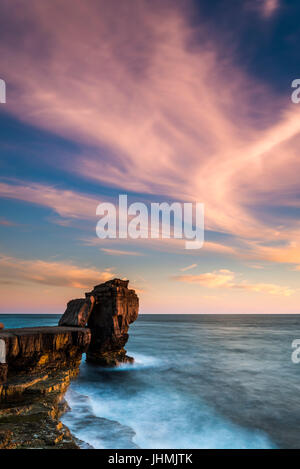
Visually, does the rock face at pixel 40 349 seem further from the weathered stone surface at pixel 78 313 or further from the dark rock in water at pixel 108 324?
the dark rock in water at pixel 108 324

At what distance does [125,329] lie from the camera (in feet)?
84.4

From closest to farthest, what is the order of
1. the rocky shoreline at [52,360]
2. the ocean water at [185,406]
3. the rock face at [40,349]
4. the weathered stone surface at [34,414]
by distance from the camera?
the weathered stone surface at [34,414]
the rocky shoreline at [52,360]
the ocean water at [185,406]
the rock face at [40,349]

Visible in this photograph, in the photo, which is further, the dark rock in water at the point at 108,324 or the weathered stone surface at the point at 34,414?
the dark rock in water at the point at 108,324

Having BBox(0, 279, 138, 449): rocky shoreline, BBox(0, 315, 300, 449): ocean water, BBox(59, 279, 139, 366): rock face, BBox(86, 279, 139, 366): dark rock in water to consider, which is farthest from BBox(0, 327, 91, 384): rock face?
BBox(86, 279, 139, 366): dark rock in water

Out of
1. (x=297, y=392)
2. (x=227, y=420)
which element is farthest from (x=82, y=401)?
(x=297, y=392)

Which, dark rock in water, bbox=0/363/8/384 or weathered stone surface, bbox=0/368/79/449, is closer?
weathered stone surface, bbox=0/368/79/449

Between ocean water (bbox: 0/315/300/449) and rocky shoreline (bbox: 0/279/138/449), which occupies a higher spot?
rocky shoreline (bbox: 0/279/138/449)

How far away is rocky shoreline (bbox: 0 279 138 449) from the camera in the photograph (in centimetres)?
793

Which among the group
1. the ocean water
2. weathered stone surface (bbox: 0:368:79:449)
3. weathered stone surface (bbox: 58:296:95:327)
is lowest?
the ocean water

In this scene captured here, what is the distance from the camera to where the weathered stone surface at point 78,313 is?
2133 centimetres

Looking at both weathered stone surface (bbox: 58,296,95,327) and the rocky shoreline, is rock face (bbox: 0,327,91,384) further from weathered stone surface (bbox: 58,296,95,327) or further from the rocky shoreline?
weathered stone surface (bbox: 58,296,95,327)

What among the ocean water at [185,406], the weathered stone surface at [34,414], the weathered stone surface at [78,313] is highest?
the weathered stone surface at [78,313]

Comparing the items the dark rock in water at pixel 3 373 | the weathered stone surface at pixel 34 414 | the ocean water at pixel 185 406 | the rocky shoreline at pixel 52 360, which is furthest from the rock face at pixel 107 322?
the dark rock in water at pixel 3 373

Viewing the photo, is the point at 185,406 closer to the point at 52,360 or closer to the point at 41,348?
the point at 52,360
